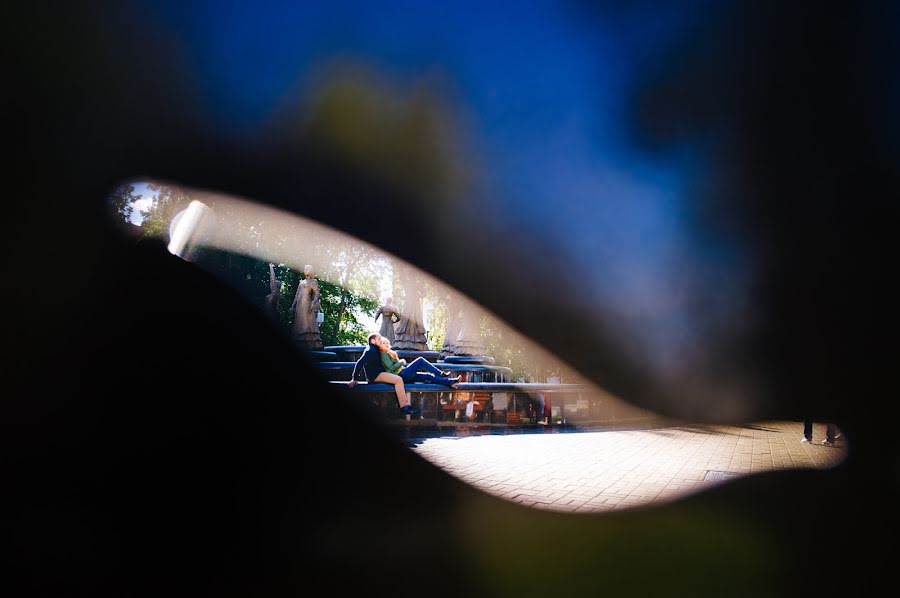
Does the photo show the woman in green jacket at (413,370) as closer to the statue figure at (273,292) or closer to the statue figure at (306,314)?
the statue figure at (306,314)

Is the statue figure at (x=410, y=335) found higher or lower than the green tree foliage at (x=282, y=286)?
lower

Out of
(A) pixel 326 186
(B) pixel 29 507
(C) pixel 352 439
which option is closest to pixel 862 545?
(C) pixel 352 439

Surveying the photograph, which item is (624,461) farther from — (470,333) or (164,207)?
(164,207)

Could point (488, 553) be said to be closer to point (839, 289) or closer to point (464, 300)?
point (464, 300)

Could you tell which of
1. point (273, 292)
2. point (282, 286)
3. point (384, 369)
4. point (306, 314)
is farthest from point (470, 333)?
point (282, 286)

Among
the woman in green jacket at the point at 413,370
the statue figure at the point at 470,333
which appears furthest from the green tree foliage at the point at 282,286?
the statue figure at the point at 470,333

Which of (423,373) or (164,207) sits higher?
(164,207)
